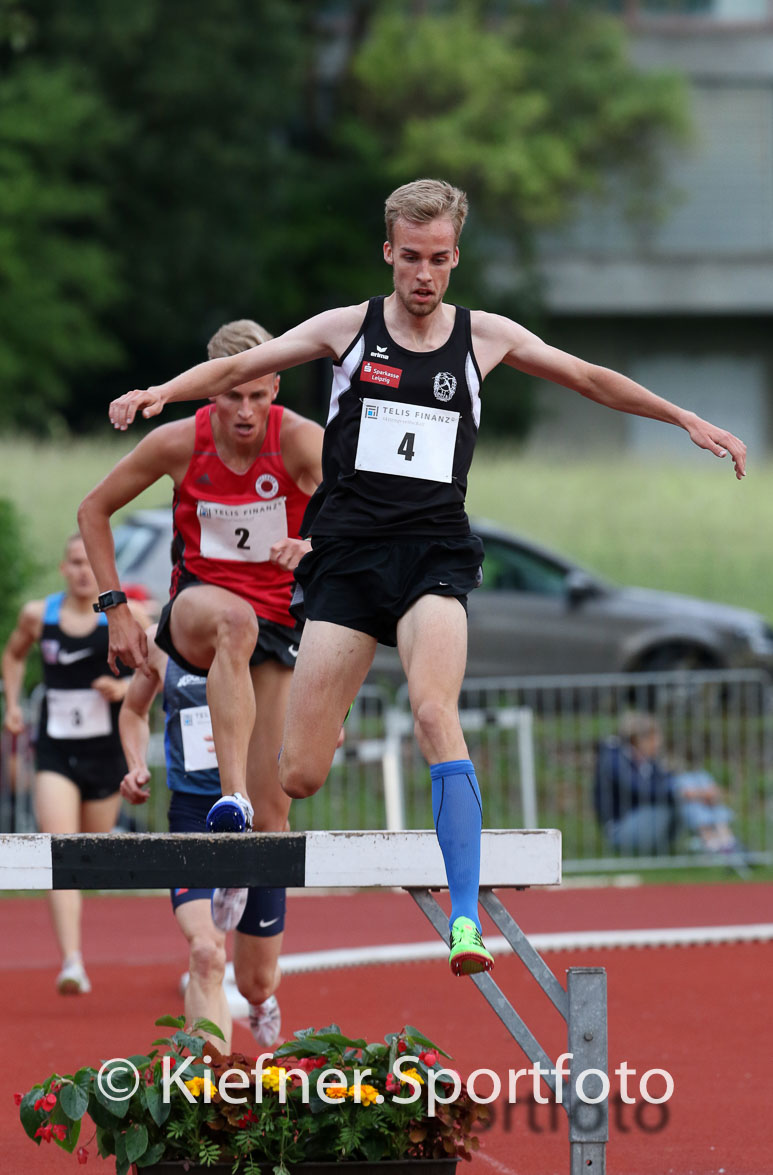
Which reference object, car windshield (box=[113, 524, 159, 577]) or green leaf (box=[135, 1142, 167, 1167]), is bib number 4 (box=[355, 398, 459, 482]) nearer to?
green leaf (box=[135, 1142, 167, 1167])

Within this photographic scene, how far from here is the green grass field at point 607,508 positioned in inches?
882

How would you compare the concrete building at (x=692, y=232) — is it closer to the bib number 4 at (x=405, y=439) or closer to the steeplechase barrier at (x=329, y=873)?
the bib number 4 at (x=405, y=439)

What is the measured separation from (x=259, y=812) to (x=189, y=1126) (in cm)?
180

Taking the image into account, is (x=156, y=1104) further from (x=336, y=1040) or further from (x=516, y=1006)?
(x=516, y=1006)

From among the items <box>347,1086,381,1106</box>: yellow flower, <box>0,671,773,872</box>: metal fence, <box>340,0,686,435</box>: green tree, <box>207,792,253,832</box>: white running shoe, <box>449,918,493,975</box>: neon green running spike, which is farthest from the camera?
<box>340,0,686,435</box>: green tree

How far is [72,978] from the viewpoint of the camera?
361 inches

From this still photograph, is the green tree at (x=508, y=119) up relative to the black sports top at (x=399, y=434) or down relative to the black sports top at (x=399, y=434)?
up

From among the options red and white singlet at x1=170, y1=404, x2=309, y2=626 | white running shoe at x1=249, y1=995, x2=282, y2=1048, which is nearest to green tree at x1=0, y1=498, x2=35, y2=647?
white running shoe at x1=249, y1=995, x2=282, y2=1048

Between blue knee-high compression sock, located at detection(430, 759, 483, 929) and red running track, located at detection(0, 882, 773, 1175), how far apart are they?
4.56 ft

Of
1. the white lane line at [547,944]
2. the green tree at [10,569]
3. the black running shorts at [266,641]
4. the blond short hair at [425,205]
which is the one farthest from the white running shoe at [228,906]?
the green tree at [10,569]

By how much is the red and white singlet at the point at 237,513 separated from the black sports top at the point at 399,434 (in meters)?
0.88

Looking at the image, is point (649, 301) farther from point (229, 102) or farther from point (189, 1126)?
point (189, 1126)

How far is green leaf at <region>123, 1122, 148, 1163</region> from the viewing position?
4703 mm

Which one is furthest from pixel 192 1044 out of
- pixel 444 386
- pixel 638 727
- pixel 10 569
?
pixel 10 569
